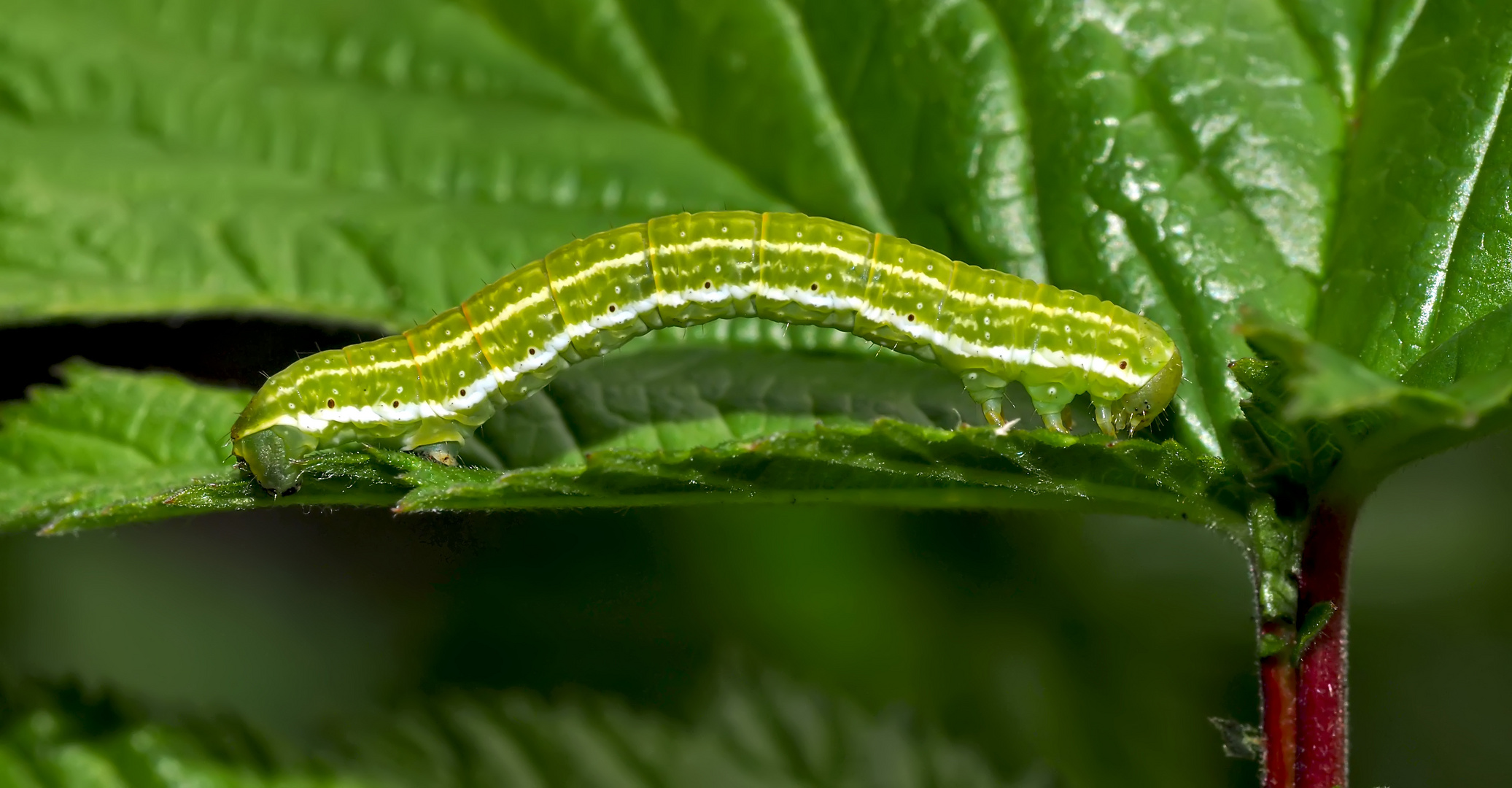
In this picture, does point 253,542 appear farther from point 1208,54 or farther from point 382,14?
point 1208,54

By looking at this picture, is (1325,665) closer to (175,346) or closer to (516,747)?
(516,747)

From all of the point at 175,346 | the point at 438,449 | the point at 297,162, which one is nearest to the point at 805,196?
the point at 438,449

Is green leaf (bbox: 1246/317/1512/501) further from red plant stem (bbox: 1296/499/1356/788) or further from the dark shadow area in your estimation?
the dark shadow area

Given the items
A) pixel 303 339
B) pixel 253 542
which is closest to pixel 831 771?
pixel 303 339

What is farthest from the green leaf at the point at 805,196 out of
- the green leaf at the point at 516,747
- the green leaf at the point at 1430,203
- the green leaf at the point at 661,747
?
the green leaf at the point at 661,747

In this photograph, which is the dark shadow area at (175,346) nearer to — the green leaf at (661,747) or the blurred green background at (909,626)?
the blurred green background at (909,626)

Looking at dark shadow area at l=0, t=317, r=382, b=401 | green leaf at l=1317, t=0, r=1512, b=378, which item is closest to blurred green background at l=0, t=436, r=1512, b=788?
dark shadow area at l=0, t=317, r=382, b=401
